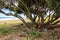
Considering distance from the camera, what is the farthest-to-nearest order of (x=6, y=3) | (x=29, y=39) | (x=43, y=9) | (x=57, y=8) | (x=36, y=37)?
(x=43, y=9) → (x=6, y=3) → (x=36, y=37) → (x=29, y=39) → (x=57, y=8)

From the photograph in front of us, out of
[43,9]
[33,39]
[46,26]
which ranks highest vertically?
[43,9]

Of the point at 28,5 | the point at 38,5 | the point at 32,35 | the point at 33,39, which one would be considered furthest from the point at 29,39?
the point at 28,5

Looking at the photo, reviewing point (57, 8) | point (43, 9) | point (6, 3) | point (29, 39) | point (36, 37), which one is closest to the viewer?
point (57, 8)

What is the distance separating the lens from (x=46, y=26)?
408 inches

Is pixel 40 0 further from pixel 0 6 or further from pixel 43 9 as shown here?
pixel 0 6

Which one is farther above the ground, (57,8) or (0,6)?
(0,6)

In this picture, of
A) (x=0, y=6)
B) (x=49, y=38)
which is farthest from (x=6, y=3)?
(x=49, y=38)

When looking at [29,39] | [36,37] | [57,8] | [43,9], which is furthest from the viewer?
[43,9]

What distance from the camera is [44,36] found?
8.07 m

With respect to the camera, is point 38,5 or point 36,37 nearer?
point 36,37

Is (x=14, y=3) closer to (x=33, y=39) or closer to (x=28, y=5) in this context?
(x=28, y=5)

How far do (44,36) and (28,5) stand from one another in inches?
116

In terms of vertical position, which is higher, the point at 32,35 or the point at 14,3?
the point at 14,3

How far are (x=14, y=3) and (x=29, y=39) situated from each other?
9.69 feet
